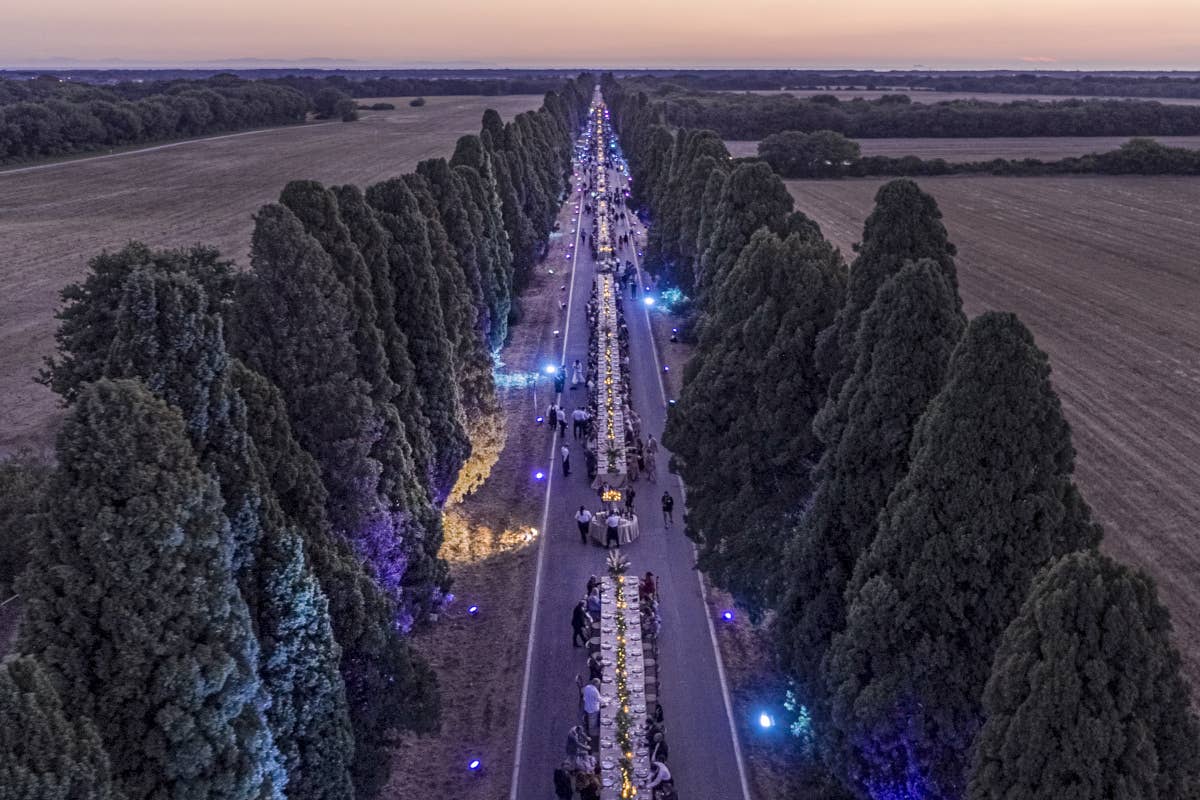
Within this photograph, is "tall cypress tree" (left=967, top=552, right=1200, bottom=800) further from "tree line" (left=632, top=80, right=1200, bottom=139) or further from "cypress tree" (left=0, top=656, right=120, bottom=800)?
"tree line" (left=632, top=80, right=1200, bottom=139)

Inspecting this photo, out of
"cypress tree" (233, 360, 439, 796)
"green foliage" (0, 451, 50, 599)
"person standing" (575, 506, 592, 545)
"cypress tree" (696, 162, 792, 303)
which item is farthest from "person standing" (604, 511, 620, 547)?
"green foliage" (0, 451, 50, 599)

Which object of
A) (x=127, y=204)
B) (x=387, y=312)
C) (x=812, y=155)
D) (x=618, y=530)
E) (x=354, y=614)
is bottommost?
(x=618, y=530)

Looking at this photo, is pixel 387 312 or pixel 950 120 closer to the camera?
pixel 387 312

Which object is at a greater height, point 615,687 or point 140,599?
point 140,599

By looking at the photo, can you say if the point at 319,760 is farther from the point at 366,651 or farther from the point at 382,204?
the point at 382,204

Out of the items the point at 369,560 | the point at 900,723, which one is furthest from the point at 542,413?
the point at 900,723

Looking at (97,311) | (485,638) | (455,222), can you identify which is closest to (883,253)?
(485,638)

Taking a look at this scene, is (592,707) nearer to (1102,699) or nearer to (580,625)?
(580,625)
